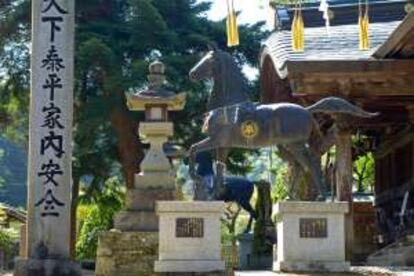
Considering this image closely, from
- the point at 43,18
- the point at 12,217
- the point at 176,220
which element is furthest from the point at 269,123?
the point at 12,217

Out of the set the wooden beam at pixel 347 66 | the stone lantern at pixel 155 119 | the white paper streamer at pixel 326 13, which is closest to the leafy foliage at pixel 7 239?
the stone lantern at pixel 155 119

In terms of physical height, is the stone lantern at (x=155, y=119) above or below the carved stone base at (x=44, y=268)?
above

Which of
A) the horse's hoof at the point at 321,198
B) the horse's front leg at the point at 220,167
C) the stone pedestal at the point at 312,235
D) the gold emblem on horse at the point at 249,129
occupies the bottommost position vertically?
A: the stone pedestal at the point at 312,235

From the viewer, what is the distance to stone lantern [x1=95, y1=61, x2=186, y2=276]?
1452 centimetres

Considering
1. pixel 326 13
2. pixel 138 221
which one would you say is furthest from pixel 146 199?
pixel 326 13

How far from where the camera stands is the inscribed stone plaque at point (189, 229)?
11.0 m

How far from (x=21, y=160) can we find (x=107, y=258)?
216 feet

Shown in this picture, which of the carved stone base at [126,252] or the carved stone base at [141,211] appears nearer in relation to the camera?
the carved stone base at [126,252]

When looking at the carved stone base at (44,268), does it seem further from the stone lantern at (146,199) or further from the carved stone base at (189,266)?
the stone lantern at (146,199)

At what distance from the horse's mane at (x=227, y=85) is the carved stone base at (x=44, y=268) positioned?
3176 mm

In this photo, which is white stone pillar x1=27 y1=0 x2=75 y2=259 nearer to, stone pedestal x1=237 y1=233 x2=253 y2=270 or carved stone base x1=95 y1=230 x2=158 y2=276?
carved stone base x1=95 y1=230 x2=158 y2=276

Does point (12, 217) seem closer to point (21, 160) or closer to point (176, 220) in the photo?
point (176, 220)

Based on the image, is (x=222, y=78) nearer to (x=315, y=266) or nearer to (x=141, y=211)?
(x=315, y=266)

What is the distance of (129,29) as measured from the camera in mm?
22156
